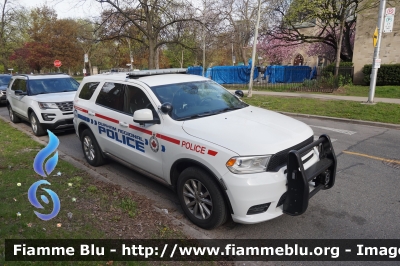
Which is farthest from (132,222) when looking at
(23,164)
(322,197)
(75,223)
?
(23,164)

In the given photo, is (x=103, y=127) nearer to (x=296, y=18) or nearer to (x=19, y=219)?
(x=19, y=219)

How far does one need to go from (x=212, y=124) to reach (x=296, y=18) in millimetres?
18264

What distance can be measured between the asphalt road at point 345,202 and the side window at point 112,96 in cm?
129

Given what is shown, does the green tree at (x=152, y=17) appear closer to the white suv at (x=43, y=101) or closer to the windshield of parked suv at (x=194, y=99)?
the white suv at (x=43, y=101)

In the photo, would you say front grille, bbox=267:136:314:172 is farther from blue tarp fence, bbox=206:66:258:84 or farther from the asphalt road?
blue tarp fence, bbox=206:66:258:84

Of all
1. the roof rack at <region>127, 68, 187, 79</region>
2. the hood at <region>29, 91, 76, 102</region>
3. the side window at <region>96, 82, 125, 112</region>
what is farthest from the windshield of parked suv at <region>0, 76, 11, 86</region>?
the roof rack at <region>127, 68, 187, 79</region>

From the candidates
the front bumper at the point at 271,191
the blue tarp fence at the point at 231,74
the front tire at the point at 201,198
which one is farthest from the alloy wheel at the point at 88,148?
the blue tarp fence at the point at 231,74

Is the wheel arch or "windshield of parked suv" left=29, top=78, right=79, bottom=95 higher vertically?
"windshield of parked suv" left=29, top=78, right=79, bottom=95

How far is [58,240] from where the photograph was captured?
3104mm

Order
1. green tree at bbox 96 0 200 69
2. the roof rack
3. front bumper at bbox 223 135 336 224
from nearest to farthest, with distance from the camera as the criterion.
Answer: front bumper at bbox 223 135 336 224 < the roof rack < green tree at bbox 96 0 200 69

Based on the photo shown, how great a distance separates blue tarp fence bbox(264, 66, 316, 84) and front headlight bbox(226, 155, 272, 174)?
78.3 feet

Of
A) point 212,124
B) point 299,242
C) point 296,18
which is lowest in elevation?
point 299,242

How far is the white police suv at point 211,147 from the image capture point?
3.08m

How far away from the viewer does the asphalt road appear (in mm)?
3498
